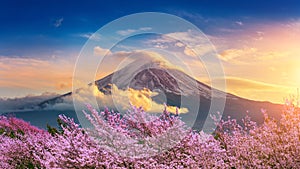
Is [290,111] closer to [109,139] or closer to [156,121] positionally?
[156,121]

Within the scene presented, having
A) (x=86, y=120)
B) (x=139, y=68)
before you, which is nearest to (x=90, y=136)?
(x=86, y=120)

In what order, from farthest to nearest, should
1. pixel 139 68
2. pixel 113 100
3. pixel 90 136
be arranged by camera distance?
pixel 139 68 < pixel 113 100 < pixel 90 136

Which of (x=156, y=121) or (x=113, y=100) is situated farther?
(x=113, y=100)

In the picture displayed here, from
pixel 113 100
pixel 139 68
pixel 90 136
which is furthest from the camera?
pixel 139 68

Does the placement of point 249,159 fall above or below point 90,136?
below

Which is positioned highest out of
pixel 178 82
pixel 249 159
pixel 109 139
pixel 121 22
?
pixel 121 22

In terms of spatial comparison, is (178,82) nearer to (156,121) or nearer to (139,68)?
(139,68)

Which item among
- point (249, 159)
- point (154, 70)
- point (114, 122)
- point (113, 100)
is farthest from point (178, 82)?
point (249, 159)
